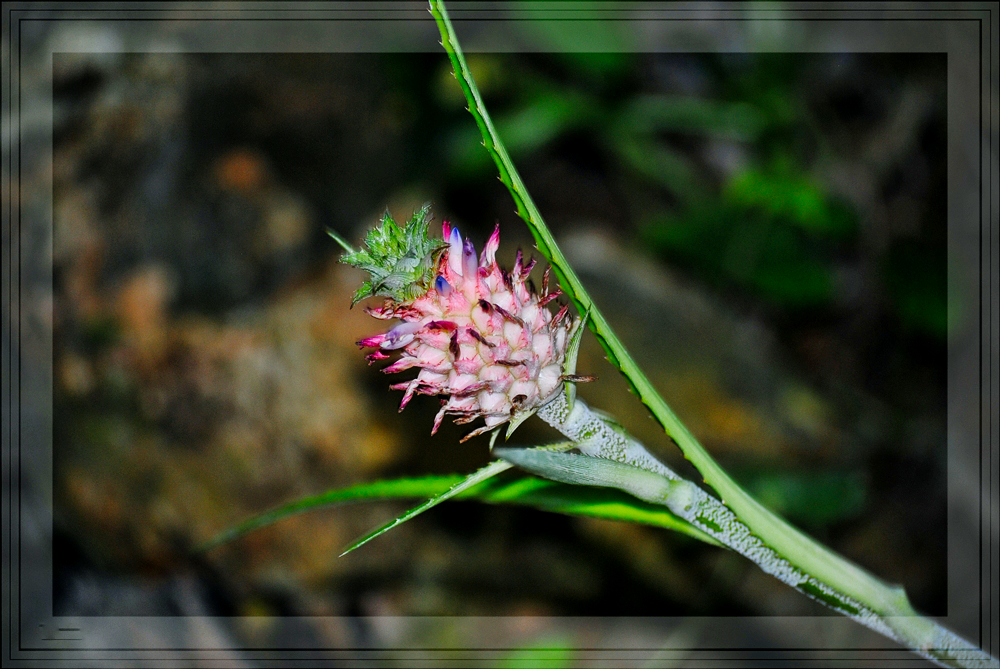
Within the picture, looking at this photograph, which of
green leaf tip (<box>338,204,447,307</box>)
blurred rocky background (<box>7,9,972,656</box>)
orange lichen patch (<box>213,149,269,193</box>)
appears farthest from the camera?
orange lichen patch (<box>213,149,269,193</box>)

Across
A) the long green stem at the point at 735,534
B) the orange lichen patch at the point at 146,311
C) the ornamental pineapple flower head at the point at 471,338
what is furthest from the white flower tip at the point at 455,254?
the orange lichen patch at the point at 146,311

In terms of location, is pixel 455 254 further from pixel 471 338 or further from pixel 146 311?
pixel 146 311

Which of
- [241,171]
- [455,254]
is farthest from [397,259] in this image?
[241,171]

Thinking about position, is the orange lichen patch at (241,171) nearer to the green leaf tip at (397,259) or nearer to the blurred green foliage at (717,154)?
the blurred green foliage at (717,154)

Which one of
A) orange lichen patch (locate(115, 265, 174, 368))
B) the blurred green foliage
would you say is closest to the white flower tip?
orange lichen patch (locate(115, 265, 174, 368))

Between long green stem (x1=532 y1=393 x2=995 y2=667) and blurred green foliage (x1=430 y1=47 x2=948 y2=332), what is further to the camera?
blurred green foliage (x1=430 y1=47 x2=948 y2=332)

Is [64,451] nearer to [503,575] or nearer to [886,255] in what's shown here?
[503,575]

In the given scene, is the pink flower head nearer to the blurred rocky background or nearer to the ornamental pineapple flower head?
the ornamental pineapple flower head
